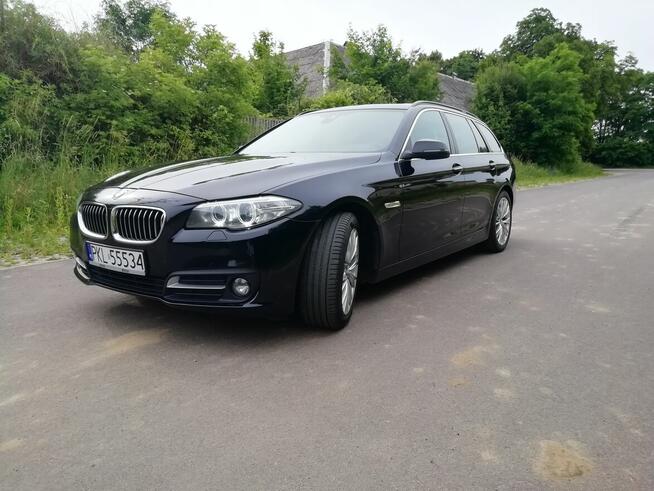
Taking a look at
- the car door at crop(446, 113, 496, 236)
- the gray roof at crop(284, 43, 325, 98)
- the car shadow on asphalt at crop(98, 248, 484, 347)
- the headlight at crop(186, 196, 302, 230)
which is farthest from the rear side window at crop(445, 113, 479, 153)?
the gray roof at crop(284, 43, 325, 98)

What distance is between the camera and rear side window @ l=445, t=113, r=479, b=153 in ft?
16.2

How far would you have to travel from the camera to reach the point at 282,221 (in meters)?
2.80

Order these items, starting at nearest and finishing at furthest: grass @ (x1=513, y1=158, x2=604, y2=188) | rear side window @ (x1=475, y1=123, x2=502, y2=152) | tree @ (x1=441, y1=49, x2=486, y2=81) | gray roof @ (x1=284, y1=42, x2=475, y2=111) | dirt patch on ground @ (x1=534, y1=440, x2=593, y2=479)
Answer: dirt patch on ground @ (x1=534, y1=440, x2=593, y2=479) → rear side window @ (x1=475, y1=123, x2=502, y2=152) → grass @ (x1=513, y1=158, x2=604, y2=188) → gray roof @ (x1=284, y1=42, x2=475, y2=111) → tree @ (x1=441, y1=49, x2=486, y2=81)

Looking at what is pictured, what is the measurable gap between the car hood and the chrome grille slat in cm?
17

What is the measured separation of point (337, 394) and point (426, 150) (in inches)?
81.9

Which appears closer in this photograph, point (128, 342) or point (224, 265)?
point (224, 265)

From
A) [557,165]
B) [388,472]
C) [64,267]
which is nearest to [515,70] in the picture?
[557,165]

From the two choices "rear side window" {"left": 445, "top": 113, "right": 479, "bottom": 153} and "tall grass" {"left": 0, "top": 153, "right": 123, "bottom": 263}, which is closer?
"rear side window" {"left": 445, "top": 113, "right": 479, "bottom": 153}

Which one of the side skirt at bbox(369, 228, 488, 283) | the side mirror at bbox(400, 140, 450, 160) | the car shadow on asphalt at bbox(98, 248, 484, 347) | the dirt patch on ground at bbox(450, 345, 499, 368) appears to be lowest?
the dirt patch on ground at bbox(450, 345, 499, 368)

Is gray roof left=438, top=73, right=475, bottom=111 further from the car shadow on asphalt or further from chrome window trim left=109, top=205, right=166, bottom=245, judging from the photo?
chrome window trim left=109, top=205, right=166, bottom=245

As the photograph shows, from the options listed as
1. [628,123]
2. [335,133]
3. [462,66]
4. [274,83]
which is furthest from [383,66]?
[628,123]

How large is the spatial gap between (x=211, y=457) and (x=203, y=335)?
124 cm

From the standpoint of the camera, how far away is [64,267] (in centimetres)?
487

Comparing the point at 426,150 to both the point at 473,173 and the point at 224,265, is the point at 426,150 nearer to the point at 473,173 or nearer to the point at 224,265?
the point at 473,173
